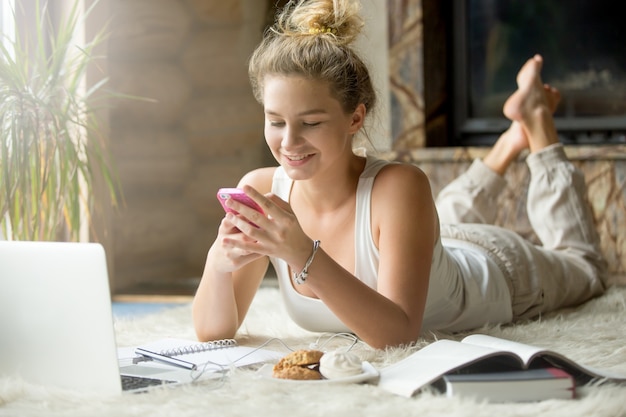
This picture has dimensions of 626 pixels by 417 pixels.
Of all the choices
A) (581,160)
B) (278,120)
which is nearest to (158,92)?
(581,160)

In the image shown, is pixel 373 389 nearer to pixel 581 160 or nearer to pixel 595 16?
pixel 581 160

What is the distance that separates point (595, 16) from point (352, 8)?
160 centimetres

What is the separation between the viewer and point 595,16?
3084 mm

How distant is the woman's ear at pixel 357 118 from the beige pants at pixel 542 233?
0.65 meters

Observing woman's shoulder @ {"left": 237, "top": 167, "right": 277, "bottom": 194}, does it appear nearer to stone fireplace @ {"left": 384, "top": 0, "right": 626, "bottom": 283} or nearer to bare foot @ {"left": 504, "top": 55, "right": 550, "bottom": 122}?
bare foot @ {"left": 504, "top": 55, "right": 550, "bottom": 122}

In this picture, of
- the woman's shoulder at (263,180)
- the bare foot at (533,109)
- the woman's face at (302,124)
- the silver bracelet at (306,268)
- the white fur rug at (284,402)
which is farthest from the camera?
the bare foot at (533,109)

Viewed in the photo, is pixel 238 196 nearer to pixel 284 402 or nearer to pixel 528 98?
pixel 284 402

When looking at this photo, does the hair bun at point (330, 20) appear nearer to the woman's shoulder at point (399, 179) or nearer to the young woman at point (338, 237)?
the young woman at point (338, 237)

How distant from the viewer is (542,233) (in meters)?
2.59

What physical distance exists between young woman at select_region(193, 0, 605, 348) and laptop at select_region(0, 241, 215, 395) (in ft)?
0.94

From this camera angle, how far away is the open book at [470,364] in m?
1.30

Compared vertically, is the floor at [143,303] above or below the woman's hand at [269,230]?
below

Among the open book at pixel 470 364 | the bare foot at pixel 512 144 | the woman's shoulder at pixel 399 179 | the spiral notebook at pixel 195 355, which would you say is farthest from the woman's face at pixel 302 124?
the bare foot at pixel 512 144

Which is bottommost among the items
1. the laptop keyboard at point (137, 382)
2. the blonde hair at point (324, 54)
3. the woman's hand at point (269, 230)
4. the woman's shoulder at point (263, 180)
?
the laptop keyboard at point (137, 382)
